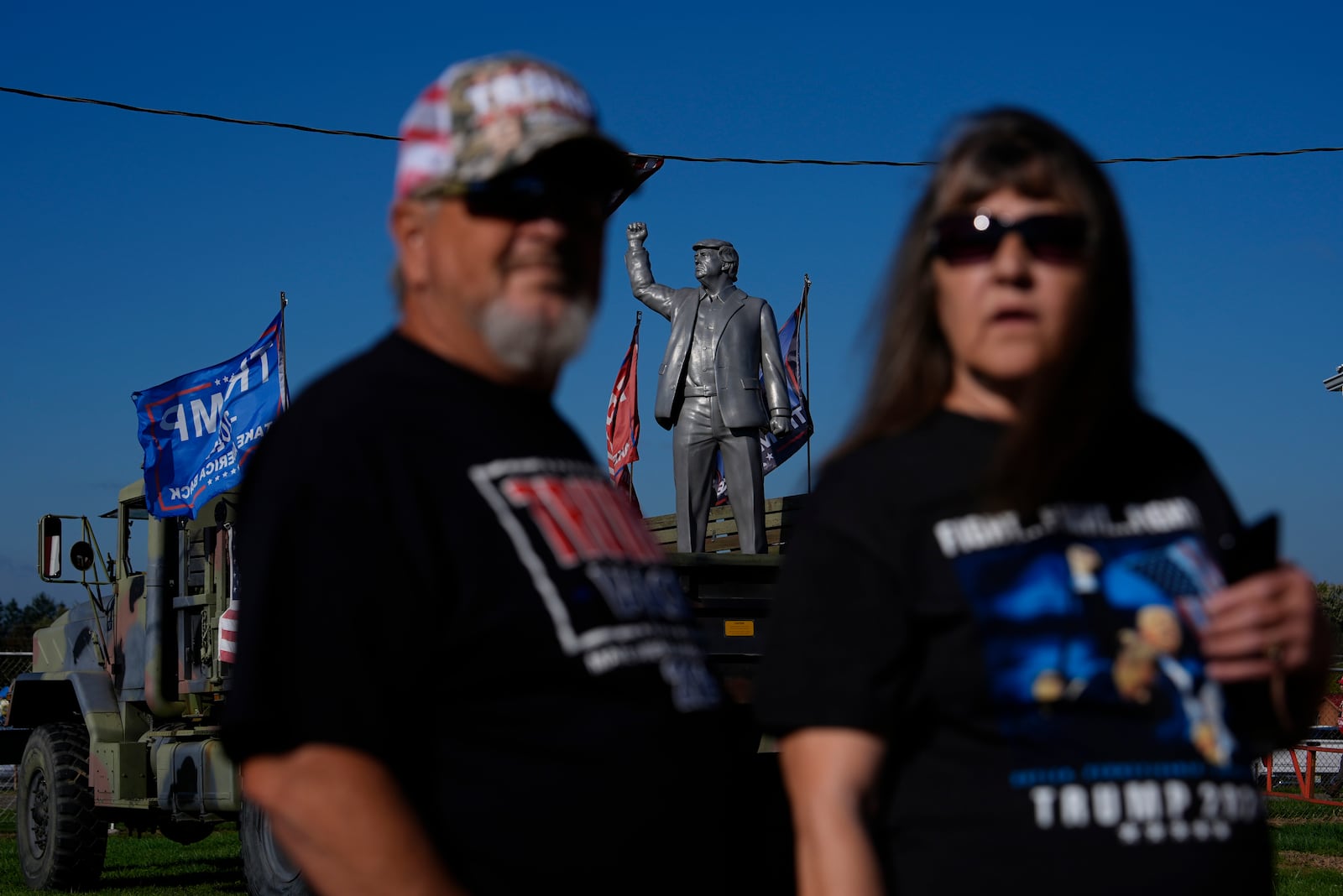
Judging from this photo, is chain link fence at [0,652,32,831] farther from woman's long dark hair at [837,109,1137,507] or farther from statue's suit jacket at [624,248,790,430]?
woman's long dark hair at [837,109,1137,507]

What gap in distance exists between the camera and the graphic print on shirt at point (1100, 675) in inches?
66.8

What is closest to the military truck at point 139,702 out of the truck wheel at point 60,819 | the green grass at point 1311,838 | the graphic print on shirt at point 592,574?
the truck wheel at point 60,819

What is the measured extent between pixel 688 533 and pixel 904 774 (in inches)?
303

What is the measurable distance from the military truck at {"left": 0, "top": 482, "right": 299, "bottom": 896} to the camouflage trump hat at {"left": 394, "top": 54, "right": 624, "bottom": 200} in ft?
25.3

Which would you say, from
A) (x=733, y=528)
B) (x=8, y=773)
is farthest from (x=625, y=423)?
(x=8, y=773)

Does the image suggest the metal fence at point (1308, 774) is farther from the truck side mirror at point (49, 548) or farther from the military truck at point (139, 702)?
the truck side mirror at point (49, 548)

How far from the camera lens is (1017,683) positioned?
5.64ft

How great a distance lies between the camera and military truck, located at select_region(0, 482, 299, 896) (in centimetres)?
964

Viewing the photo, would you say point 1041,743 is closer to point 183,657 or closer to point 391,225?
point 391,225

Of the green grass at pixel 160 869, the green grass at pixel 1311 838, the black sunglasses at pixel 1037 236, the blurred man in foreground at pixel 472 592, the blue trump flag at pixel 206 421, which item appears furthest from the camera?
the green grass at pixel 160 869

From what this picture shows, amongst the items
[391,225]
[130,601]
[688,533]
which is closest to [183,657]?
[130,601]

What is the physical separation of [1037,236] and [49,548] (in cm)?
1000

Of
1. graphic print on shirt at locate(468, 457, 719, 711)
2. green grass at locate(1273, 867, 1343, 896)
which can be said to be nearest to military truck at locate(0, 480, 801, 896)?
green grass at locate(1273, 867, 1343, 896)

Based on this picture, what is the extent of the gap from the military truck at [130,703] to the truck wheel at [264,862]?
52cm
